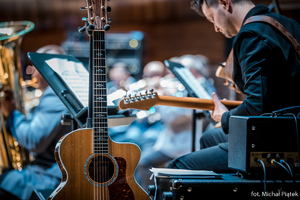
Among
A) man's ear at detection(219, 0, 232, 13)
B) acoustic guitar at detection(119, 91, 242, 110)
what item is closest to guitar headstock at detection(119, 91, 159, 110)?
acoustic guitar at detection(119, 91, 242, 110)

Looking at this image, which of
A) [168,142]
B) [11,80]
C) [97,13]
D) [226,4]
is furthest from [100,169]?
[168,142]

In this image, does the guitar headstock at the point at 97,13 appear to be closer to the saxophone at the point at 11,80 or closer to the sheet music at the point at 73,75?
the sheet music at the point at 73,75

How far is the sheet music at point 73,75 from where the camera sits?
2.07 metres

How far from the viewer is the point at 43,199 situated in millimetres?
1966

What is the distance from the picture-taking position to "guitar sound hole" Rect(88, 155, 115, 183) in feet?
5.72

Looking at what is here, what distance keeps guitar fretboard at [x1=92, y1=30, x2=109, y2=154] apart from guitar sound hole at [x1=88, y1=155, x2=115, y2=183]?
0.04m

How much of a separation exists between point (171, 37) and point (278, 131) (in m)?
6.46

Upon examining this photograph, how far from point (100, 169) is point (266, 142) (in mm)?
789

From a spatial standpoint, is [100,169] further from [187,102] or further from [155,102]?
[187,102]

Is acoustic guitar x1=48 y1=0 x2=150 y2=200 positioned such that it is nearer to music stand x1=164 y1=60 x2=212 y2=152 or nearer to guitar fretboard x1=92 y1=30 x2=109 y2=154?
guitar fretboard x1=92 y1=30 x2=109 y2=154

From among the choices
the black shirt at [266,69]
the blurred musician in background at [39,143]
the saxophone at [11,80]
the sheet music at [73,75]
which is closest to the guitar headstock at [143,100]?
the sheet music at [73,75]

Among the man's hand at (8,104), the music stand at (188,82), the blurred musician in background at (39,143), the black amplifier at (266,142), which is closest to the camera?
the black amplifier at (266,142)

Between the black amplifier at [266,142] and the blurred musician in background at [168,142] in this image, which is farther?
the blurred musician in background at [168,142]

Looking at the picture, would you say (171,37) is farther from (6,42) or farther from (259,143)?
(259,143)
